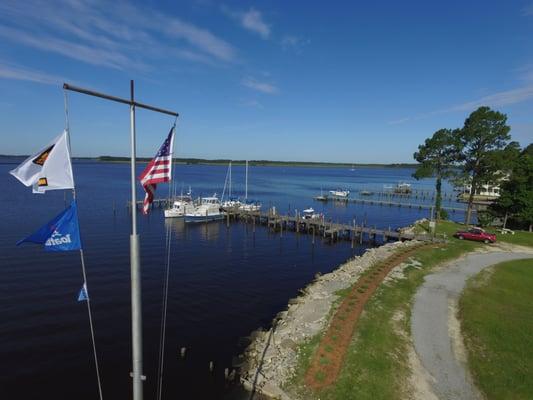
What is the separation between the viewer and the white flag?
8.20 m

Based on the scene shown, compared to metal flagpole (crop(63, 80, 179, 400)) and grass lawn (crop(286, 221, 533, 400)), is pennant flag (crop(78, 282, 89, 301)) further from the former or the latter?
grass lawn (crop(286, 221, 533, 400))

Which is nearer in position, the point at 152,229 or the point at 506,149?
the point at 506,149

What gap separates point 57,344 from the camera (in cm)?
1933

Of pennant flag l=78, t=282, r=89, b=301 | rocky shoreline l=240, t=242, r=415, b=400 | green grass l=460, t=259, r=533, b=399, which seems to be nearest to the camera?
pennant flag l=78, t=282, r=89, b=301

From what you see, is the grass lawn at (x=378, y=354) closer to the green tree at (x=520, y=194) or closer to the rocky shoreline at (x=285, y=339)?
the rocky shoreline at (x=285, y=339)

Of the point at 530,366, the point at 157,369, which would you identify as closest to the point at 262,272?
the point at 157,369

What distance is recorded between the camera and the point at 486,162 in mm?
47031

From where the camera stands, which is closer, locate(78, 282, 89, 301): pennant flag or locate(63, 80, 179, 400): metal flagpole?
locate(63, 80, 179, 400): metal flagpole

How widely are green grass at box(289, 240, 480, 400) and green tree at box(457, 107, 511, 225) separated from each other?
3194cm

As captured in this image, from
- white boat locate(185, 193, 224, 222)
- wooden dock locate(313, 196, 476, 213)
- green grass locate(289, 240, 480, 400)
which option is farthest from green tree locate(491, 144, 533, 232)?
white boat locate(185, 193, 224, 222)

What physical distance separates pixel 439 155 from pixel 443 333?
1527 inches

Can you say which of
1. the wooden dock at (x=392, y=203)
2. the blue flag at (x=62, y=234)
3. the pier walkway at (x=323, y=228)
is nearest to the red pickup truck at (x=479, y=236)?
the pier walkway at (x=323, y=228)

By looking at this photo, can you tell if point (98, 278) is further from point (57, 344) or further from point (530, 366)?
point (530, 366)

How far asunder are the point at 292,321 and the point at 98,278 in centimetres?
1820
